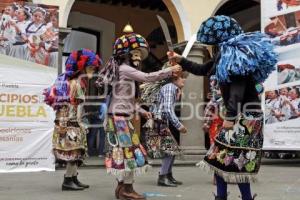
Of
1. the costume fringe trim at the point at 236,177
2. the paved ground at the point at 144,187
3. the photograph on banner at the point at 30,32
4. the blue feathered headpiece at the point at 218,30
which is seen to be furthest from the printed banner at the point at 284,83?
the costume fringe trim at the point at 236,177

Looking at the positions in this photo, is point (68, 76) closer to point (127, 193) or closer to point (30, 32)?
point (127, 193)

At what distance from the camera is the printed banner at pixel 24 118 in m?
8.67

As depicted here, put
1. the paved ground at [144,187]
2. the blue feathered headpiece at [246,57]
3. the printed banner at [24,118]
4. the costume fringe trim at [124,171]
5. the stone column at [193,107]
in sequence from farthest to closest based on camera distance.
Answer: the stone column at [193,107], the printed banner at [24,118], the paved ground at [144,187], the costume fringe trim at [124,171], the blue feathered headpiece at [246,57]

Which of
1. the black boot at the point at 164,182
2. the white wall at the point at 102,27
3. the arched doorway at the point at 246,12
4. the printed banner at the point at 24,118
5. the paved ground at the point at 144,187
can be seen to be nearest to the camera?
the paved ground at the point at 144,187

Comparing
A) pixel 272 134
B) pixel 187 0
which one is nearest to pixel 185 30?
pixel 187 0

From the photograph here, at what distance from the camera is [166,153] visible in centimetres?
719

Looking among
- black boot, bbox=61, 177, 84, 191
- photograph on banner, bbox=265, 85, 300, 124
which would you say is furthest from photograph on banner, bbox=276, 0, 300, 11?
black boot, bbox=61, 177, 84, 191

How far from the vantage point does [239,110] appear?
4422 mm

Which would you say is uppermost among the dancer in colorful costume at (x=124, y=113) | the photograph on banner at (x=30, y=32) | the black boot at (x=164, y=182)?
the photograph on banner at (x=30, y=32)

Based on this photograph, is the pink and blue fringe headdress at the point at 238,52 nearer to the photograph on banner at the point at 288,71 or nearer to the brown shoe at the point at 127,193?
the brown shoe at the point at 127,193

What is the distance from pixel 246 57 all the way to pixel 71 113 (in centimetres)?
297

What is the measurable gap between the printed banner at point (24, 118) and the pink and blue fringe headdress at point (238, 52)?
491cm

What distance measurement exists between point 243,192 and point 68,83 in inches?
117

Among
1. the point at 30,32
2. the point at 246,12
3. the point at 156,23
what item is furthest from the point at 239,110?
the point at 246,12
